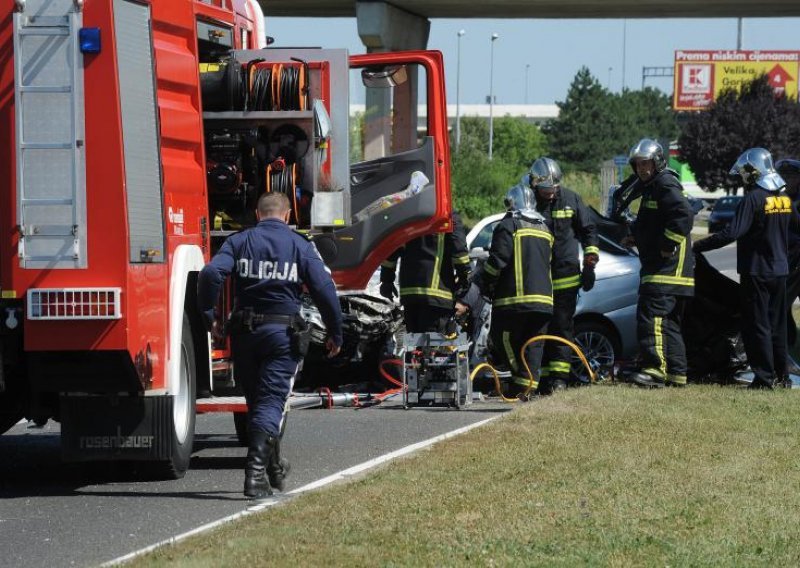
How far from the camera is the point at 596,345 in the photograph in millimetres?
14438

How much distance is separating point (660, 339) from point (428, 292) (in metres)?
1.95

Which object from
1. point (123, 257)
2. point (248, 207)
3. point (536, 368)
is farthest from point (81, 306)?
point (536, 368)

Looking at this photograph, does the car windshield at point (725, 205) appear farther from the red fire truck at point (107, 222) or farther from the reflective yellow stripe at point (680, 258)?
the red fire truck at point (107, 222)

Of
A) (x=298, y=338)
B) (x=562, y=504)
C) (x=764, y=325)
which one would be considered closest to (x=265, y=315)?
(x=298, y=338)

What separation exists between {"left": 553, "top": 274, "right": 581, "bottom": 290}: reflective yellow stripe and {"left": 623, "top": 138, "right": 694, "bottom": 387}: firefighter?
24.8 inches

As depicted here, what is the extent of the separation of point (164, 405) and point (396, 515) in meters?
1.94

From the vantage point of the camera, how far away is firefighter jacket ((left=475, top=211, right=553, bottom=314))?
12914 mm

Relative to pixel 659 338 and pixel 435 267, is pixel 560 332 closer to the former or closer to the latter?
pixel 659 338

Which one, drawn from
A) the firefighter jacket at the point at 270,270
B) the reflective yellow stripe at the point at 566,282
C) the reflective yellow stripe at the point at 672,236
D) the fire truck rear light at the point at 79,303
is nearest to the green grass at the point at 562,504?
the firefighter jacket at the point at 270,270

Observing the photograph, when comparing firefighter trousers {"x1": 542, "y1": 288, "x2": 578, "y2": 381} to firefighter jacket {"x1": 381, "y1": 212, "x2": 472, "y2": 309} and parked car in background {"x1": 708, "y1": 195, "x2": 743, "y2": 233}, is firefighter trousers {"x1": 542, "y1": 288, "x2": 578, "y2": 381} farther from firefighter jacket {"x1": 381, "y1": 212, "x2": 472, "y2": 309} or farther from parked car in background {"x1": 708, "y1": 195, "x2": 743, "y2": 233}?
parked car in background {"x1": 708, "y1": 195, "x2": 743, "y2": 233}

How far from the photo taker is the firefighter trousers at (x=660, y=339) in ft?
42.2

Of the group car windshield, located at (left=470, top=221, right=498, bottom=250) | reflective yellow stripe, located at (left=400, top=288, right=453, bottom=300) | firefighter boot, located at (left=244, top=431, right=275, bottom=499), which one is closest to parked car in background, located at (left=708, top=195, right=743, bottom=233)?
car windshield, located at (left=470, top=221, right=498, bottom=250)

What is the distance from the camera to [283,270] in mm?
8586

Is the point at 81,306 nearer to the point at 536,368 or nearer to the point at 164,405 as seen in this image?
the point at 164,405
